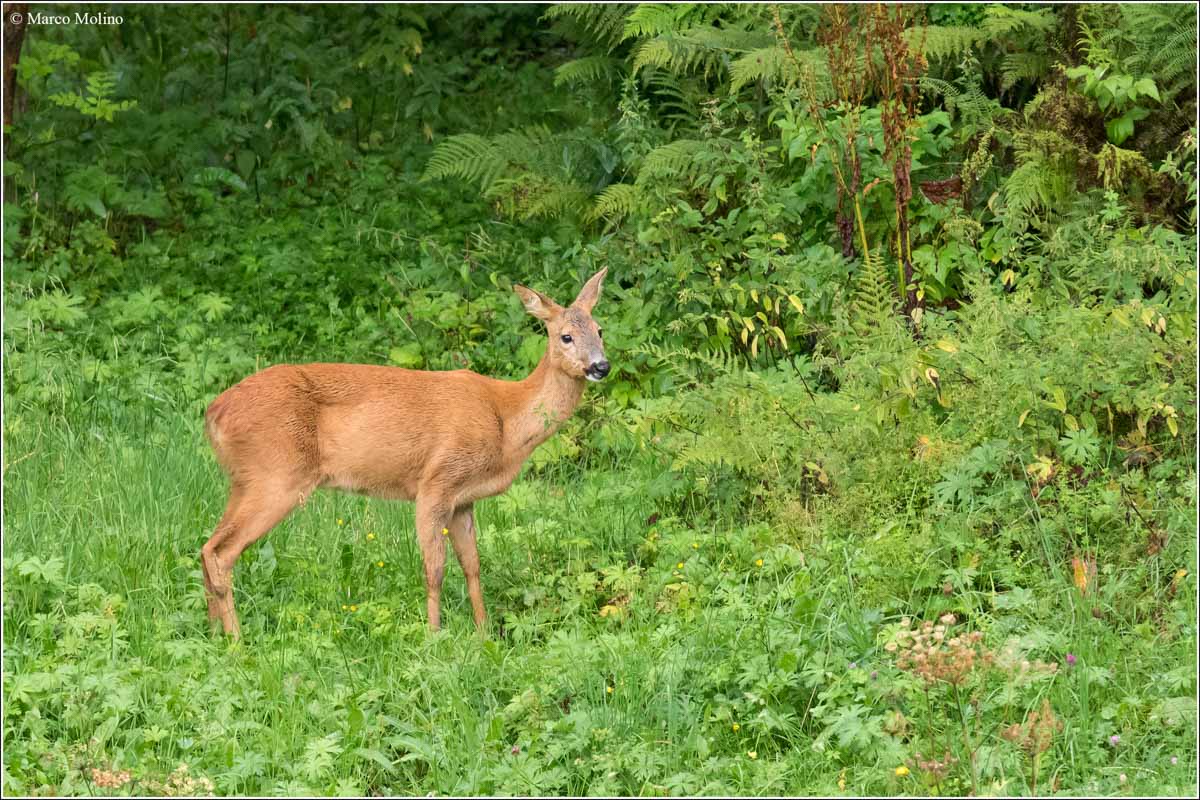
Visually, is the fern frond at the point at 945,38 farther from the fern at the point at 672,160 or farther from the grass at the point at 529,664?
the grass at the point at 529,664

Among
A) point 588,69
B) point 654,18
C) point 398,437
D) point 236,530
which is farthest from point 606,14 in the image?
point 236,530

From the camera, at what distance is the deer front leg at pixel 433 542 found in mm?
5932

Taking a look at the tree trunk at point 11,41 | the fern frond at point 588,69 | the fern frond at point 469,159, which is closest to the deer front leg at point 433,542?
the fern frond at point 469,159

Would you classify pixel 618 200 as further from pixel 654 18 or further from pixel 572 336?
pixel 572 336

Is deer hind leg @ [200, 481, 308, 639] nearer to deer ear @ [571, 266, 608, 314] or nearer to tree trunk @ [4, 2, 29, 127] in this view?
deer ear @ [571, 266, 608, 314]

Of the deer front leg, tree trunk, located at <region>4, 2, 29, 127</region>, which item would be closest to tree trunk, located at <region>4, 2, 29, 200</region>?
tree trunk, located at <region>4, 2, 29, 127</region>

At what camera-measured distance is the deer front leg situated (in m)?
5.93

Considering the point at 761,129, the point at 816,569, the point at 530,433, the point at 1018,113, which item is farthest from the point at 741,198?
the point at 816,569

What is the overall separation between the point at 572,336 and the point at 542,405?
0.30 metres

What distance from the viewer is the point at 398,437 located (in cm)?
624

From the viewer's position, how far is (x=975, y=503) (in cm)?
588

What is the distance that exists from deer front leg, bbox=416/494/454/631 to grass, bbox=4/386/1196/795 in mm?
81

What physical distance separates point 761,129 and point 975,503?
313 centimetres

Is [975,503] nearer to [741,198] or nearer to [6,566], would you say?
[741,198]
